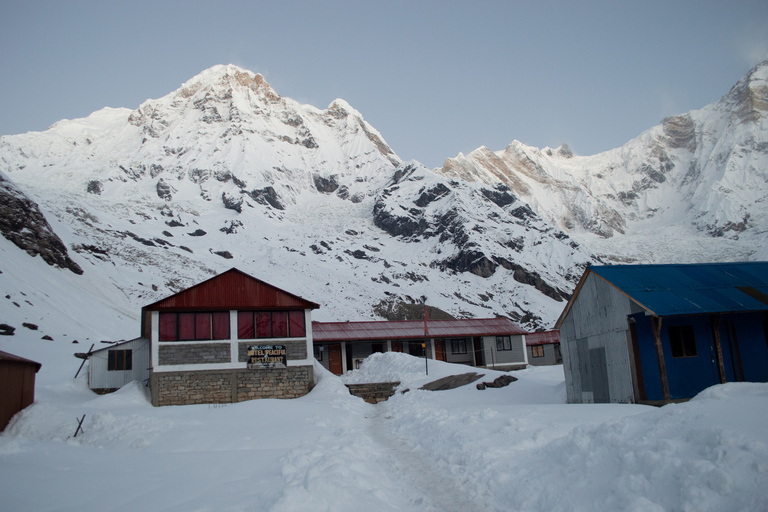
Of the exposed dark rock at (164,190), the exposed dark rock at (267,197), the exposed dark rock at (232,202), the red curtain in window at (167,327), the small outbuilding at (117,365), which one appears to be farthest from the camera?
the exposed dark rock at (267,197)

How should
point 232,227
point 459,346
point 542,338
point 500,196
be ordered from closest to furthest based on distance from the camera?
1. point 459,346
2. point 542,338
3. point 232,227
4. point 500,196

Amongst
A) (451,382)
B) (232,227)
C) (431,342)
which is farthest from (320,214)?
(451,382)

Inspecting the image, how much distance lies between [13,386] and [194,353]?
9159 mm

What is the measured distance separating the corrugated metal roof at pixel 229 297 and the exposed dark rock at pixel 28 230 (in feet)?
115

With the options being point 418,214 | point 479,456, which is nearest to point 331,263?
point 418,214

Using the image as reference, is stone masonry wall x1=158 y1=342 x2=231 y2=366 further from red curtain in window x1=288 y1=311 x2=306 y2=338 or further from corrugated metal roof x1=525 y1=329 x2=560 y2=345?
corrugated metal roof x1=525 y1=329 x2=560 y2=345

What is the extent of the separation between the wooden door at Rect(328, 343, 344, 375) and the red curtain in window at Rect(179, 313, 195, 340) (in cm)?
1775

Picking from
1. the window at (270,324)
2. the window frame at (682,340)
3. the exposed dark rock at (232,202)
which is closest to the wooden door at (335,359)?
the window at (270,324)

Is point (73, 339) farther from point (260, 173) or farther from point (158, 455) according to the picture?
point (260, 173)

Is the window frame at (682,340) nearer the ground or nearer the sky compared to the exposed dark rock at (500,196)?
nearer the ground

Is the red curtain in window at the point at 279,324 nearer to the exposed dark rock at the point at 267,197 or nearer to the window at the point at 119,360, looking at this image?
the window at the point at 119,360

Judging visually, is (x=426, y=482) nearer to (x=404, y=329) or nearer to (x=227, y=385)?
(x=227, y=385)

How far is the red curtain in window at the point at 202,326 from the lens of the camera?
25594mm

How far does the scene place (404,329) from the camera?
45094mm
